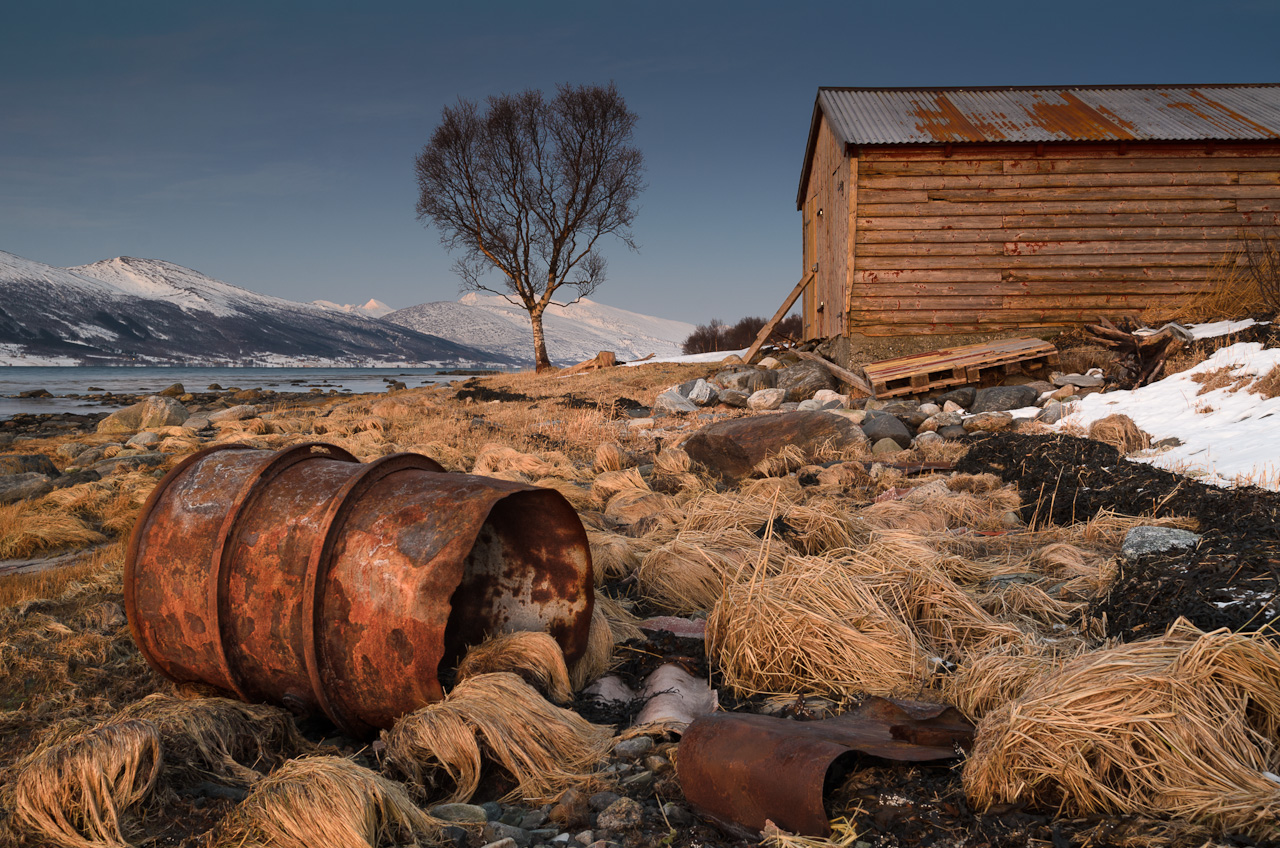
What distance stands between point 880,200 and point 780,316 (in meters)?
4.43

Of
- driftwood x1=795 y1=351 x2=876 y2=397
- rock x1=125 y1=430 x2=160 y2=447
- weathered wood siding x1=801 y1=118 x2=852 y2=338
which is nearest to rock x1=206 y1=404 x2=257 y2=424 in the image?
rock x1=125 y1=430 x2=160 y2=447

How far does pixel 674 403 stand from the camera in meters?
12.6

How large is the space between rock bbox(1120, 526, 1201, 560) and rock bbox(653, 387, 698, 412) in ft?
28.5

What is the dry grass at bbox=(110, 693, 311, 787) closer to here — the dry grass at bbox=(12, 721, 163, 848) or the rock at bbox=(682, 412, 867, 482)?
the dry grass at bbox=(12, 721, 163, 848)

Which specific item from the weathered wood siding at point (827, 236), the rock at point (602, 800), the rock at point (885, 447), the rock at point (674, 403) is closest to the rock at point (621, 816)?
the rock at point (602, 800)

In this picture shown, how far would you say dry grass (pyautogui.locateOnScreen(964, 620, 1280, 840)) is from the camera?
5.67 feet

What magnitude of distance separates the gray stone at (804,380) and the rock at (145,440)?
1033cm

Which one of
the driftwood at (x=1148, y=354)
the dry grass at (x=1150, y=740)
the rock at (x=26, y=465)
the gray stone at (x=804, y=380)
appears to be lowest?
the rock at (x=26, y=465)

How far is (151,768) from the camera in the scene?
2.22m

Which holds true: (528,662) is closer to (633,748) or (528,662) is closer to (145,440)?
(633,748)

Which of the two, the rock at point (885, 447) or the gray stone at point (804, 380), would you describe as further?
the gray stone at point (804, 380)

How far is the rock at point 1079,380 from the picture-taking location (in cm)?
1044

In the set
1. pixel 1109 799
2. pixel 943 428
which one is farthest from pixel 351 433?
pixel 1109 799

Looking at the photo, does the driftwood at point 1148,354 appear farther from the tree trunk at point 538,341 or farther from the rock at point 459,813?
the tree trunk at point 538,341
